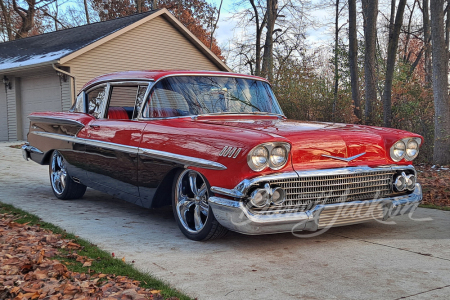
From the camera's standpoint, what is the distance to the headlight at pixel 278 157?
411cm

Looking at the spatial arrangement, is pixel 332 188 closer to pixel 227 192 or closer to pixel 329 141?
pixel 329 141

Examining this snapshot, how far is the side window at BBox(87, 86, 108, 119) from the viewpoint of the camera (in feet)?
20.1

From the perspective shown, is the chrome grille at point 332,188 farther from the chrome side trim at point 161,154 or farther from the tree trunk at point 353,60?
the tree trunk at point 353,60

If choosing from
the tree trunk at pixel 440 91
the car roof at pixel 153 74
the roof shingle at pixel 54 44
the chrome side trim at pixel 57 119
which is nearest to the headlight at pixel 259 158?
the car roof at pixel 153 74

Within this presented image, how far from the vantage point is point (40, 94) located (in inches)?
740

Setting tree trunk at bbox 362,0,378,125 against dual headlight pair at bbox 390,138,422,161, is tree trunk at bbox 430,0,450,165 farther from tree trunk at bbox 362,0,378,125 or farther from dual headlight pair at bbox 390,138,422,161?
dual headlight pair at bbox 390,138,422,161

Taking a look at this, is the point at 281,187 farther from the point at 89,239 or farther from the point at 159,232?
A: the point at 89,239

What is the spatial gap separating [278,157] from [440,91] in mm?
7547

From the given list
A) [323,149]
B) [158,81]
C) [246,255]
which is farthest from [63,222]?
[323,149]

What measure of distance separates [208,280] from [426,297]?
1431 millimetres

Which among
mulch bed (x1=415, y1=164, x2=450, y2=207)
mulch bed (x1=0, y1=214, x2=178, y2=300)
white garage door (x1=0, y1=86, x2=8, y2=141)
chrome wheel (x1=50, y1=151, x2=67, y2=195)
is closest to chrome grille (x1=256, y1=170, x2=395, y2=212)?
mulch bed (x1=0, y1=214, x2=178, y2=300)

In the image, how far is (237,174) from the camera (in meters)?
4.07

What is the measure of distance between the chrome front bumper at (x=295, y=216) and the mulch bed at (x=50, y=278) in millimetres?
986

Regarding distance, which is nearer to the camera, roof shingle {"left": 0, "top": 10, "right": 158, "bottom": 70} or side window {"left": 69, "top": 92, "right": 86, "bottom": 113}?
side window {"left": 69, "top": 92, "right": 86, "bottom": 113}
